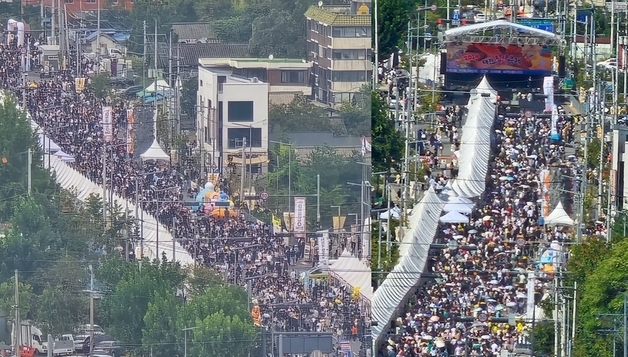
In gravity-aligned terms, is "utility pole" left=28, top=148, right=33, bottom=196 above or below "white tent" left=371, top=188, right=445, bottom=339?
above

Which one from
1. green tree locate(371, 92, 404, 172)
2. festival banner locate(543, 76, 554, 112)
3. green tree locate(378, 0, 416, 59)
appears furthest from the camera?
green tree locate(378, 0, 416, 59)

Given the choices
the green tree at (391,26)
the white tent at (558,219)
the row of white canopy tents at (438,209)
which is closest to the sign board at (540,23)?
the green tree at (391,26)

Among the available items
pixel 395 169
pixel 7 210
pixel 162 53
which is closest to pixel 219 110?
pixel 162 53

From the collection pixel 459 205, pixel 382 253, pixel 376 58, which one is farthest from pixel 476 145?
pixel 382 253

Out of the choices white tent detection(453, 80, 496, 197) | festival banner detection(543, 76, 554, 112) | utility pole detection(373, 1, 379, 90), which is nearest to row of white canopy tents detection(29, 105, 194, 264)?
white tent detection(453, 80, 496, 197)

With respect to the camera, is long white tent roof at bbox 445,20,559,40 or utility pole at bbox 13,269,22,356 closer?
utility pole at bbox 13,269,22,356

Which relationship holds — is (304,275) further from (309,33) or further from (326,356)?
(309,33)

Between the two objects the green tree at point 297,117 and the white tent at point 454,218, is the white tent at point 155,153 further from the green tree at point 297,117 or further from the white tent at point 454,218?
the white tent at point 454,218

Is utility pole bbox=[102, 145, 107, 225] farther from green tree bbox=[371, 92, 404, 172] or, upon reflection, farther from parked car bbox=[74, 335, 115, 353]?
green tree bbox=[371, 92, 404, 172]
